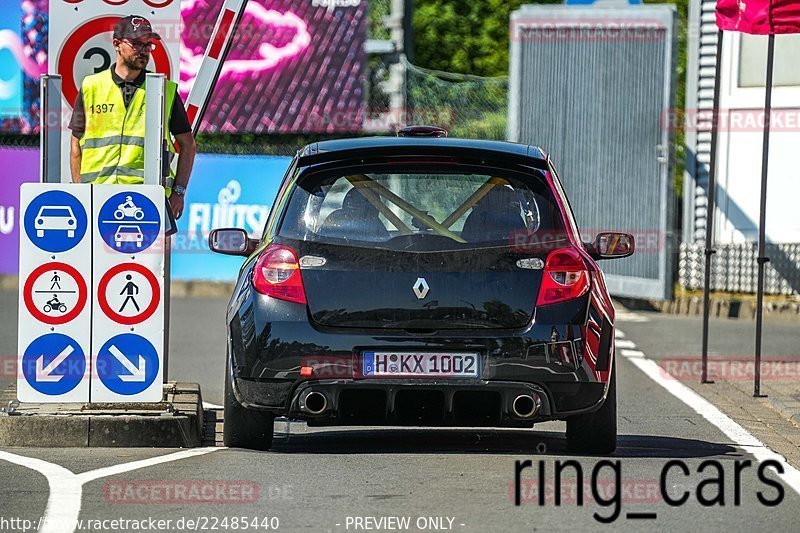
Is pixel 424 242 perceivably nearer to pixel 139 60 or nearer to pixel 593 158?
pixel 139 60

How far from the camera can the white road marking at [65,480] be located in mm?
6637

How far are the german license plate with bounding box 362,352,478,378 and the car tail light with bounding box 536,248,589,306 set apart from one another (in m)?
0.43

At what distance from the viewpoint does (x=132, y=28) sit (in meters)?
9.63

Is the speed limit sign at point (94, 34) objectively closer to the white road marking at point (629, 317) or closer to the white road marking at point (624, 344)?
the white road marking at point (624, 344)

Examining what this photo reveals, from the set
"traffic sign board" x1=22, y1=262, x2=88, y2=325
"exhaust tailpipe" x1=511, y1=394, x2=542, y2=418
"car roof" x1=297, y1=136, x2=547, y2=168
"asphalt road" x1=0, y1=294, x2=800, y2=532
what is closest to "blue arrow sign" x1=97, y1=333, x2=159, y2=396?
"traffic sign board" x1=22, y1=262, x2=88, y2=325

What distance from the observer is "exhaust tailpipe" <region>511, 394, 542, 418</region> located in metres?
8.11

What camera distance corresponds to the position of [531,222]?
8.38 meters

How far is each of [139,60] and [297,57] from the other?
24093 mm

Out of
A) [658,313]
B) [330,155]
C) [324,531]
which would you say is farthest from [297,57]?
[324,531]

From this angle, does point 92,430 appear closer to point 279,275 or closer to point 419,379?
point 279,275

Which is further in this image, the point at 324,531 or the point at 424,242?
the point at 424,242

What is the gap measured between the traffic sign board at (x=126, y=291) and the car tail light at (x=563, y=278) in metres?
1.91

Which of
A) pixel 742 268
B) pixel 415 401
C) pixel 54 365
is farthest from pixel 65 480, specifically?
pixel 742 268

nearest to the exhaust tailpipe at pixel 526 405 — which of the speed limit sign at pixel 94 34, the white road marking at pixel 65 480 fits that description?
the white road marking at pixel 65 480
